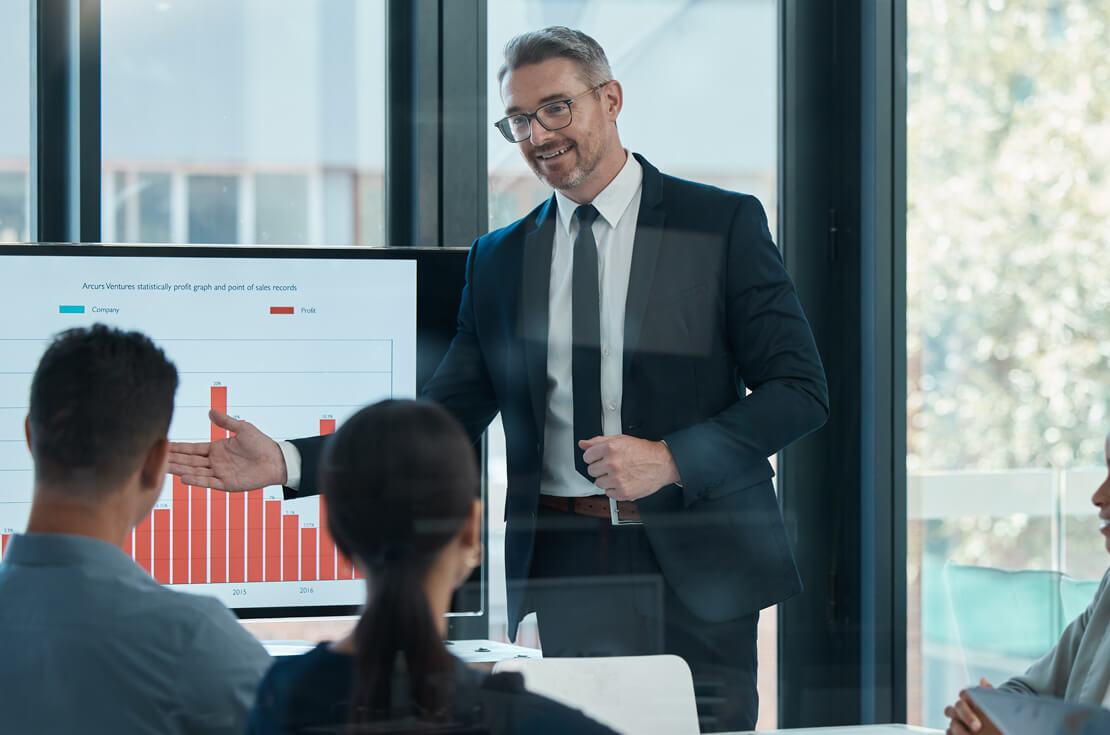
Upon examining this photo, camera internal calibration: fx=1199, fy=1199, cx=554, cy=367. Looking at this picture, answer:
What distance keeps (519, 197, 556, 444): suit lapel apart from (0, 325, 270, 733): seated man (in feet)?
3.67

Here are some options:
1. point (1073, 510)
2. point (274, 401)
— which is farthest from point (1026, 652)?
point (274, 401)

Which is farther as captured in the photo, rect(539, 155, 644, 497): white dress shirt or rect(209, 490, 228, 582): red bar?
rect(539, 155, 644, 497): white dress shirt

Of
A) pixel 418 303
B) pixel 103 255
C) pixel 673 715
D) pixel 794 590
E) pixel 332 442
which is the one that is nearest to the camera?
pixel 332 442

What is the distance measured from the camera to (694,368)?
233cm

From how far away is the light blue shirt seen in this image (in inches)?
46.8

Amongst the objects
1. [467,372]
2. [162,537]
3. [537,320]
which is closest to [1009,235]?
[537,320]

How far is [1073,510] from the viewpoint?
321 cm

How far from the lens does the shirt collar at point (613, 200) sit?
2.38 m

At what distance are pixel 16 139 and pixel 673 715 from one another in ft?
6.08

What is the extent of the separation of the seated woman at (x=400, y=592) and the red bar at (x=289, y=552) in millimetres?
1062

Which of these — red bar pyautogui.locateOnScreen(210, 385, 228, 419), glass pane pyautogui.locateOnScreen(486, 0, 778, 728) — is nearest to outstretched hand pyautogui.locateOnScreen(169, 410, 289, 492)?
red bar pyautogui.locateOnScreen(210, 385, 228, 419)

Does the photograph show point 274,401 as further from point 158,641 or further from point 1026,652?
point 1026,652

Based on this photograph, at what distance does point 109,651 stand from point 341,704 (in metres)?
0.25

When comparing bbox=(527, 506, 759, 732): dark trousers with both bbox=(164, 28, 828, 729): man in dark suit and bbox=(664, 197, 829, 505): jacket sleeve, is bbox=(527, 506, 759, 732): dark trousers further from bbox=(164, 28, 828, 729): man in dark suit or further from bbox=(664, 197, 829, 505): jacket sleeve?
bbox=(664, 197, 829, 505): jacket sleeve
